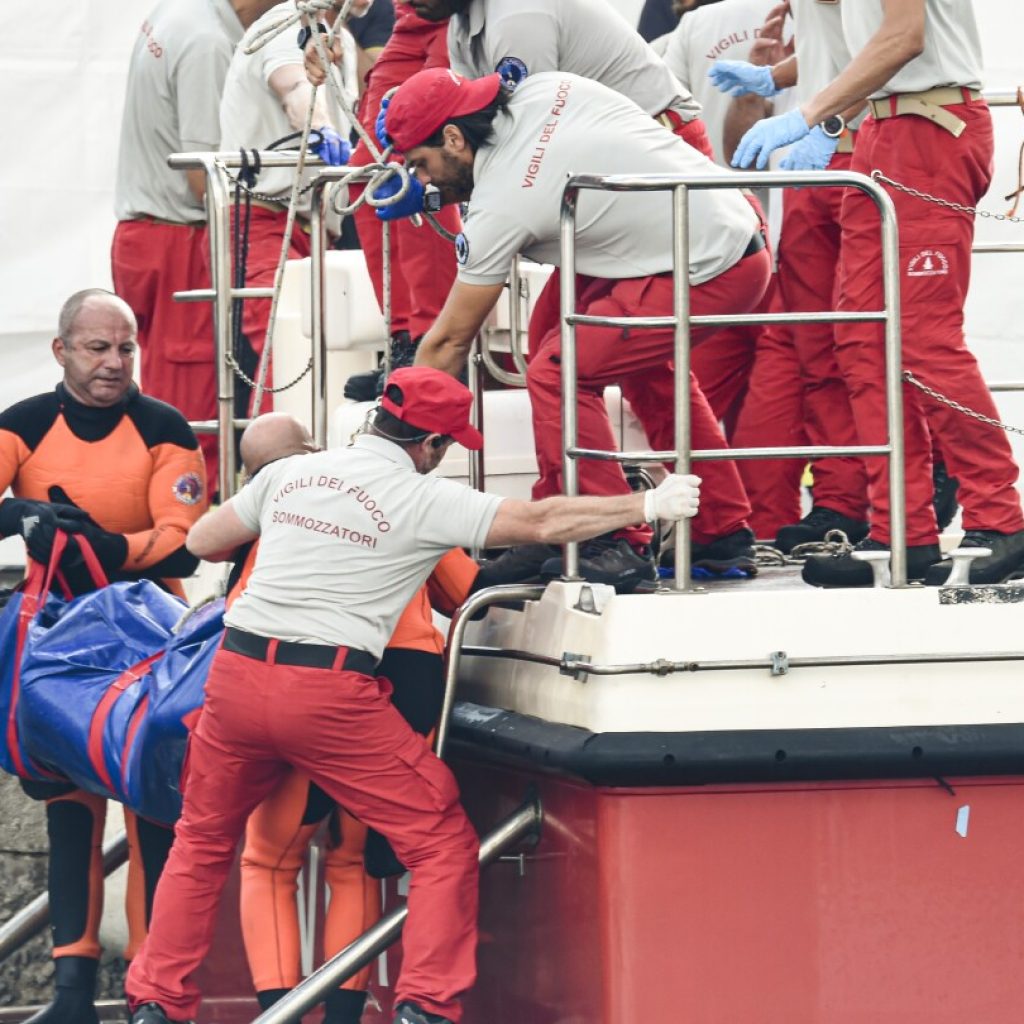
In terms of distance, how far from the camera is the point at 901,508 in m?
4.83

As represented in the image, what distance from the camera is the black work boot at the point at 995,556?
515cm

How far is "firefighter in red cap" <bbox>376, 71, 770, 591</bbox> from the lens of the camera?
5.30m

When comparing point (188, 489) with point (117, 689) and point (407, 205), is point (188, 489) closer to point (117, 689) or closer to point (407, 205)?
point (117, 689)

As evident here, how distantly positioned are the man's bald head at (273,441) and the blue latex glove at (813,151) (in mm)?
1392

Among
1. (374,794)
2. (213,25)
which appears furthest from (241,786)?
(213,25)

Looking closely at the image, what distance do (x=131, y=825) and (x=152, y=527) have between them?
0.85m

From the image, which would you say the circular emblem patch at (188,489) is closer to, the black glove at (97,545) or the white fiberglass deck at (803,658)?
the black glove at (97,545)

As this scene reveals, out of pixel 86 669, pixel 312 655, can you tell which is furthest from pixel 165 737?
pixel 312 655

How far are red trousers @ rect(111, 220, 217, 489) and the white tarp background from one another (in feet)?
1.70

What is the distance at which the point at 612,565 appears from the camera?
208 inches

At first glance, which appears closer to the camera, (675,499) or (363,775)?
(675,499)

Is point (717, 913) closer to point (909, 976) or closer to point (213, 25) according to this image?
point (909, 976)

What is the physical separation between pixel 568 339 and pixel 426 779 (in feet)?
3.35

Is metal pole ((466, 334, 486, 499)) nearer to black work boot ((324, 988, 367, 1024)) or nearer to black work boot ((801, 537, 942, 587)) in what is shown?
black work boot ((801, 537, 942, 587))
